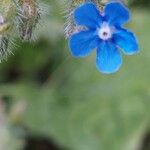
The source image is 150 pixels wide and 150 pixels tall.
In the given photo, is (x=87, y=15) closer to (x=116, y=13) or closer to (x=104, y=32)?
(x=116, y=13)

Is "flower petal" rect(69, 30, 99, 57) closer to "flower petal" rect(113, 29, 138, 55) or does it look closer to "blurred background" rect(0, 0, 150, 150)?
"flower petal" rect(113, 29, 138, 55)

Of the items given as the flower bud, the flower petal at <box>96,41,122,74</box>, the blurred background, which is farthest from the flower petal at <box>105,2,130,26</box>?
the blurred background

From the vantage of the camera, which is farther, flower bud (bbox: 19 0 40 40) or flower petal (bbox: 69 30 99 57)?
flower bud (bbox: 19 0 40 40)

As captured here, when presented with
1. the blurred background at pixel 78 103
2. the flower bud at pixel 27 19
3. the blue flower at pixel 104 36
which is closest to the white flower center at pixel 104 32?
the blue flower at pixel 104 36

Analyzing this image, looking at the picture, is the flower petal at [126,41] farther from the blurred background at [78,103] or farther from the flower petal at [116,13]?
the blurred background at [78,103]

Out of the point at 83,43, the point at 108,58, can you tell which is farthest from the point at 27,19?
the point at 108,58
